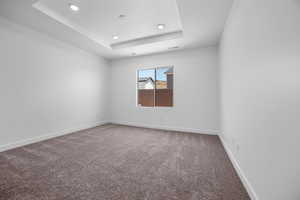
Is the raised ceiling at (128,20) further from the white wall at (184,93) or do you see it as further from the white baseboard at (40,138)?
the white baseboard at (40,138)

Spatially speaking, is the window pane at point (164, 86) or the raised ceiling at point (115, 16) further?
the window pane at point (164, 86)

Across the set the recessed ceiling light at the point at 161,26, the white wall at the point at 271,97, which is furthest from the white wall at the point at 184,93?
the white wall at the point at 271,97

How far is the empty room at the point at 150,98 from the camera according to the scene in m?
1.03

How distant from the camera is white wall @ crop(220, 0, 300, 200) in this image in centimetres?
77

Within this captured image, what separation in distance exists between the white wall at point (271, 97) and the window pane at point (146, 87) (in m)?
3.30

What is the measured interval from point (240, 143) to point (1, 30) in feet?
15.7

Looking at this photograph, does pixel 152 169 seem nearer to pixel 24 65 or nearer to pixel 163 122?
pixel 163 122

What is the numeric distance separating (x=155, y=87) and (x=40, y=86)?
132 inches

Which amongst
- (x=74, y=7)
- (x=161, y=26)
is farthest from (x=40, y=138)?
(x=161, y=26)

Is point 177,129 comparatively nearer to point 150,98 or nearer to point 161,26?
point 150,98

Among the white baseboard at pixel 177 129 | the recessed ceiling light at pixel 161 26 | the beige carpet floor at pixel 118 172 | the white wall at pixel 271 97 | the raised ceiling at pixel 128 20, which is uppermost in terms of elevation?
the recessed ceiling light at pixel 161 26

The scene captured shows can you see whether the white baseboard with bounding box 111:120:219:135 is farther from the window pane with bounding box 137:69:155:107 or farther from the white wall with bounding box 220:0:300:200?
the white wall with bounding box 220:0:300:200

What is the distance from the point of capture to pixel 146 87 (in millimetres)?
4828

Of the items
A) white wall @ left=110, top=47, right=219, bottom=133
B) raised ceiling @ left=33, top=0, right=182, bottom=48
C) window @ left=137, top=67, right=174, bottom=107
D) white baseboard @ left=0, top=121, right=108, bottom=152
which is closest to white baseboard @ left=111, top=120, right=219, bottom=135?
white wall @ left=110, top=47, right=219, bottom=133
